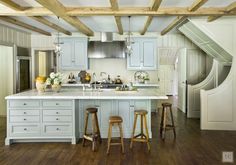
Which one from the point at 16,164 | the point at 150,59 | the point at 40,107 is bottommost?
the point at 16,164

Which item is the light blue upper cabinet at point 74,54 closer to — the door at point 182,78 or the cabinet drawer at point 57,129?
the door at point 182,78

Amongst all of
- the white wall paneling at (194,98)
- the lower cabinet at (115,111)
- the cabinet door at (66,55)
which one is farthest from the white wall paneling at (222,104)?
the cabinet door at (66,55)

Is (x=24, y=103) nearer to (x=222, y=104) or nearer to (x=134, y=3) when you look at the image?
(x=134, y=3)

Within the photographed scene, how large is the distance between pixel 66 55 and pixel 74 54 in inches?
10.8

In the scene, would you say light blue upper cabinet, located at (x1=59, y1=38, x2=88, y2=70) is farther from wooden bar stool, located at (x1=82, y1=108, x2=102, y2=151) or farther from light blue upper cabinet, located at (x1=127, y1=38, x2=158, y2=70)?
wooden bar stool, located at (x1=82, y1=108, x2=102, y2=151)

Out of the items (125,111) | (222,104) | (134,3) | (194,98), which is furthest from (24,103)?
(194,98)

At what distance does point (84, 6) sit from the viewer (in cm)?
433

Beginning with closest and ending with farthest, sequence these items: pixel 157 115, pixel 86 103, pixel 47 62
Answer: pixel 86 103, pixel 157 115, pixel 47 62

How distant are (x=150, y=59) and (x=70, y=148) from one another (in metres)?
4.25

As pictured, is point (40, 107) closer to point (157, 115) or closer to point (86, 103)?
point (86, 103)

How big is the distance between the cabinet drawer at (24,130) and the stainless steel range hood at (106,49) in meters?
3.55

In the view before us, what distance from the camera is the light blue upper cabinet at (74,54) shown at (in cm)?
760

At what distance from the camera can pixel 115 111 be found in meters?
4.91

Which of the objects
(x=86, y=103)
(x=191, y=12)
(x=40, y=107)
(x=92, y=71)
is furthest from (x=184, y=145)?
(x=92, y=71)
